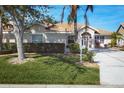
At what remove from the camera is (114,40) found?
38.3ft

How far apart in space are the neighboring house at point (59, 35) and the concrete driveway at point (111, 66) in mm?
376

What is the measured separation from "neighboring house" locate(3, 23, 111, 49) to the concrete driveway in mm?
376

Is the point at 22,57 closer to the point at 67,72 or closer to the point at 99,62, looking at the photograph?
the point at 67,72

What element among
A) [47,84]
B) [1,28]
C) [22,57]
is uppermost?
[1,28]

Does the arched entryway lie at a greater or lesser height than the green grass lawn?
greater

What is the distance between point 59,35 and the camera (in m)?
11.5

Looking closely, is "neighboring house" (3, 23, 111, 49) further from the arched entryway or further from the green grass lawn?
the green grass lawn

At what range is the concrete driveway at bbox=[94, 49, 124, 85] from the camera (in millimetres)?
10320

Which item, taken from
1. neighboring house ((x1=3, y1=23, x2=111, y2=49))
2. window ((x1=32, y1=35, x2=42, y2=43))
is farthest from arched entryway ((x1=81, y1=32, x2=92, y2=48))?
window ((x1=32, y1=35, x2=42, y2=43))

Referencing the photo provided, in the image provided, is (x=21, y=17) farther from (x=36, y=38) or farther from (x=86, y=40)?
(x=86, y=40)

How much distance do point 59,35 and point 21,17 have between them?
4.43 feet

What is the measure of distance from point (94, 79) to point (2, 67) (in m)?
2.79

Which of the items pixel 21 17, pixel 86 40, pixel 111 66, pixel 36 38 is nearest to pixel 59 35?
pixel 36 38
